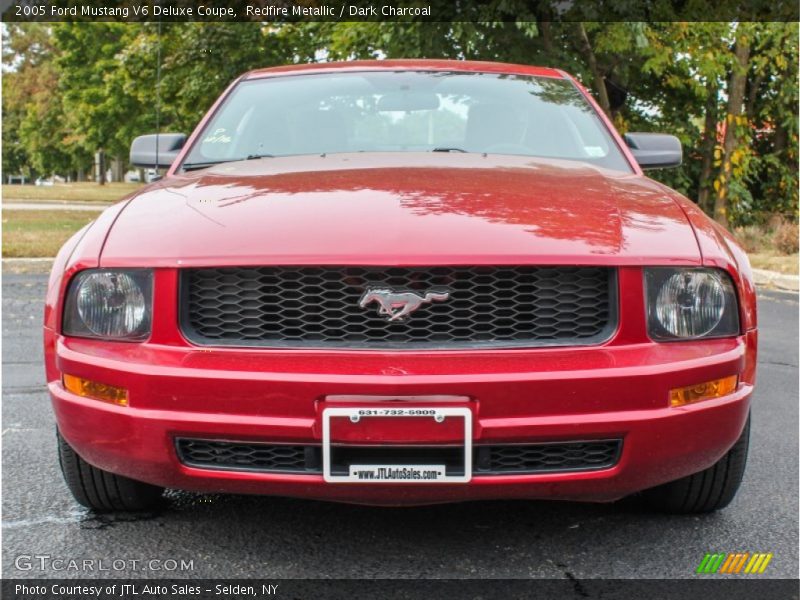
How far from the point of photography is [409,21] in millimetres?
11500

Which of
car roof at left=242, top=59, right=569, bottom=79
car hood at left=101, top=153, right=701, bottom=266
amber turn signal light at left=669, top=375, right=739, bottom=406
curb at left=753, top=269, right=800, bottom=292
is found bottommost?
curb at left=753, top=269, right=800, bottom=292

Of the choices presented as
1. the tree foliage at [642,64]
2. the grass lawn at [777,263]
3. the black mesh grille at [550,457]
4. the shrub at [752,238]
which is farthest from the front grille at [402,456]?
the shrub at [752,238]

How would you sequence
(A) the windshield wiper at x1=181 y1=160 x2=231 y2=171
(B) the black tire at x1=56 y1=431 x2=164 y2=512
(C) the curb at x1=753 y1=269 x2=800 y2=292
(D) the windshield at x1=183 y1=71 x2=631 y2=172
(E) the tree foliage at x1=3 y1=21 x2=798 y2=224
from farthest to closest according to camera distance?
1. (E) the tree foliage at x1=3 y1=21 x2=798 y2=224
2. (C) the curb at x1=753 y1=269 x2=800 y2=292
3. (D) the windshield at x1=183 y1=71 x2=631 y2=172
4. (A) the windshield wiper at x1=181 y1=160 x2=231 y2=171
5. (B) the black tire at x1=56 y1=431 x2=164 y2=512

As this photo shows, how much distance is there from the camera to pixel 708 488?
2762 mm

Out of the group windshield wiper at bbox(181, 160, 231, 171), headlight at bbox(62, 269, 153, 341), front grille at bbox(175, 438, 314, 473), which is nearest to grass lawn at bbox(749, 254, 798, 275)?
windshield wiper at bbox(181, 160, 231, 171)

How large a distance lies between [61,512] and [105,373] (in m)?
0.87

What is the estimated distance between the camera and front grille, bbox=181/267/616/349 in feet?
7.40

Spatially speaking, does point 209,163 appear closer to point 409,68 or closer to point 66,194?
point 409,68

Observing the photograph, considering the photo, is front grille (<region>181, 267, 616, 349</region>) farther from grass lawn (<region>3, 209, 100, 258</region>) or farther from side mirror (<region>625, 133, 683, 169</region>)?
grass lawn (<region>3, 209, 100, 258</region>)

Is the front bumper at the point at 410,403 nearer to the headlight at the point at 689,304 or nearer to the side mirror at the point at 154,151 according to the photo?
the headlight at the point at 689,304

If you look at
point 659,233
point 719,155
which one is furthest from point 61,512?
point 719,155

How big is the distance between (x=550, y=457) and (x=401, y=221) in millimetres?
711

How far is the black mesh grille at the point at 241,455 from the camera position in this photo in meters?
2.25

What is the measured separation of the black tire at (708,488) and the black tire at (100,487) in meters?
1.58
